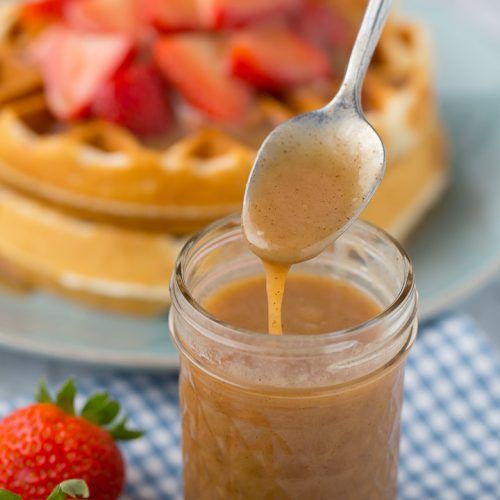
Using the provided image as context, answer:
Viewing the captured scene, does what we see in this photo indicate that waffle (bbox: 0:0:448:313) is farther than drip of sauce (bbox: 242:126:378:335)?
Yes

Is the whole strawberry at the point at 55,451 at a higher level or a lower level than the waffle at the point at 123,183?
higher

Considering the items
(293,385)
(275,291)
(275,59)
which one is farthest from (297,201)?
(275,59)

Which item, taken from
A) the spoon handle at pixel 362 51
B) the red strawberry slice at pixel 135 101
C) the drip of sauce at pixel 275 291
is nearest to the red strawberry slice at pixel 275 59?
the red strawberry slice at pixel 135 101

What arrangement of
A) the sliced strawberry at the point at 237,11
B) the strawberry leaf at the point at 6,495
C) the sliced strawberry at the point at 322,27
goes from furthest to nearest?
the sliced strawberry at the point at 322,27, the sliced strawberry at the point at 237,11, the strawberry leaf at the point at 6,495

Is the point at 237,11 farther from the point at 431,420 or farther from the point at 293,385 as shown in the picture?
the point at 293,385

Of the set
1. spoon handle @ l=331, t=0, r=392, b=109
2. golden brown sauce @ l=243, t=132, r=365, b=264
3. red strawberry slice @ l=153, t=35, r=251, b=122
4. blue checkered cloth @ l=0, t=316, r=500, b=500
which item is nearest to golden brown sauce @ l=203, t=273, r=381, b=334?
golden brown sauce @ l=243, t=132, r=365, b=264

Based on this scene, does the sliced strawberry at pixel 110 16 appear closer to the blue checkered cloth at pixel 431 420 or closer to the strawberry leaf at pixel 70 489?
the blue checkered cloth at pixel 431 420

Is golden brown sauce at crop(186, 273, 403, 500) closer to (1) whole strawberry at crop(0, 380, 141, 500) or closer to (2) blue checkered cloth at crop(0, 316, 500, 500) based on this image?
(1) whole strawberry at crop(0, 380, 141, 500)
